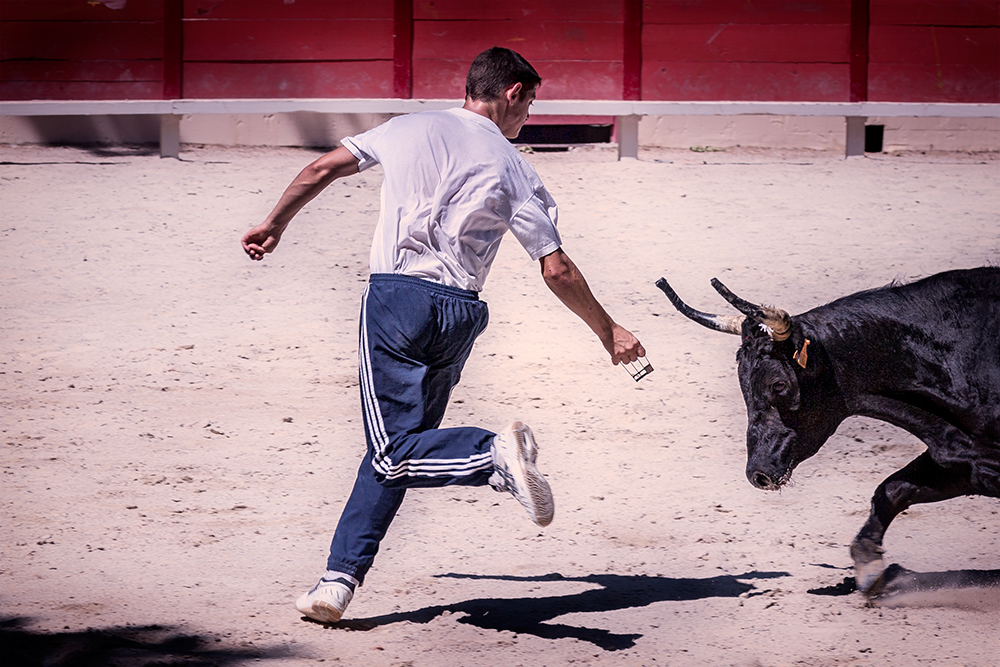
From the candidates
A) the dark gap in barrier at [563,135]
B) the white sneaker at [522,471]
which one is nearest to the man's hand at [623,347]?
the white sneaker at [522,471]

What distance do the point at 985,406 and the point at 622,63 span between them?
7839mm

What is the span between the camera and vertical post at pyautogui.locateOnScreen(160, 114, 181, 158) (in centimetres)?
1057

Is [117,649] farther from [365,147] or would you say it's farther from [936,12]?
[936,12]

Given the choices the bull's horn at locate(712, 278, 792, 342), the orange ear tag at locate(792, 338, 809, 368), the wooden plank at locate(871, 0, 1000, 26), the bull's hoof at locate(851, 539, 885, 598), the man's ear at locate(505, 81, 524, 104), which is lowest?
the bull's hoof at locate(851, 539, 885, 598)

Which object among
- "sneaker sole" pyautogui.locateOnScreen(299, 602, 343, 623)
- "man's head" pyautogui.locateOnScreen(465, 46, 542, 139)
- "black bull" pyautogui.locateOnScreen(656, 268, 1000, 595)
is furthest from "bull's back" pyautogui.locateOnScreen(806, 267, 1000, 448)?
"sneaker sole" pyautogui.locateOnScreen(299, 602, 343, 623)

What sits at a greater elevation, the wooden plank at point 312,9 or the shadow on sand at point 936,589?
the wooden plank at point 312,9

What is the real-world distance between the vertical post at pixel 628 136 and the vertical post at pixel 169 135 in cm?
377

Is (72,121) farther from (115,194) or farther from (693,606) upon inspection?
(693,606)

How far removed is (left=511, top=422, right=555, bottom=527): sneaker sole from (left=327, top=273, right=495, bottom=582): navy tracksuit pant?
107mm

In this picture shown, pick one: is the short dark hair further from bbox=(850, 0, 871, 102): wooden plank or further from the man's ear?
bbox=(850, 0, 871, 102): wooden plank

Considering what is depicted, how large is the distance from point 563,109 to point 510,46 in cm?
96

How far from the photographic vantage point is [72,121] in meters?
10.9

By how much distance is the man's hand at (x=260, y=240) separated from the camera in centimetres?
366

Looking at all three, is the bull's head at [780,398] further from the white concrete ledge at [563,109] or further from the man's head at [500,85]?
the white concrete ledge at [563,109]
